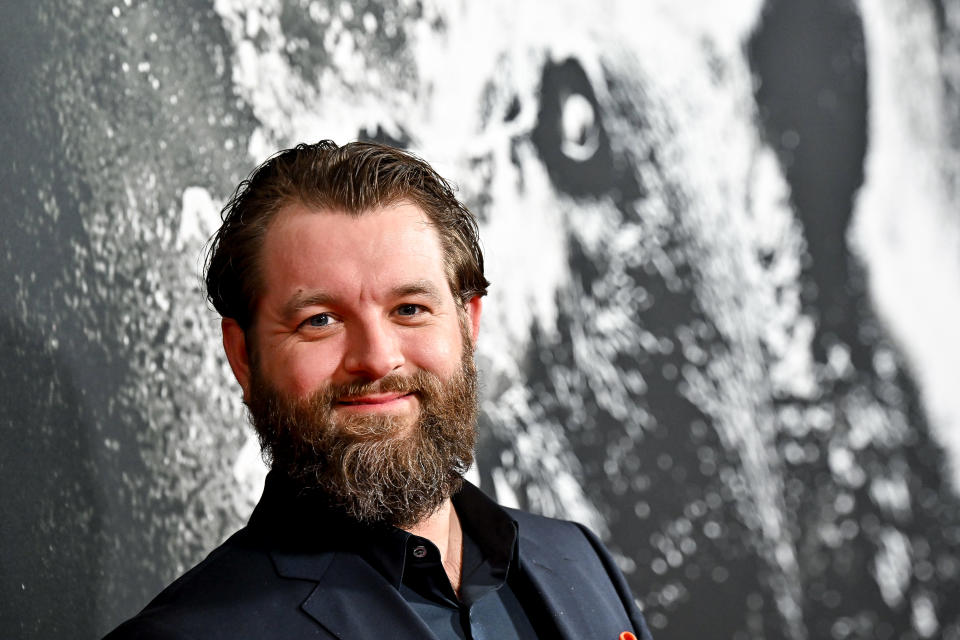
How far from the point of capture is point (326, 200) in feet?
4.11

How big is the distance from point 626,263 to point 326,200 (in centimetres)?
105

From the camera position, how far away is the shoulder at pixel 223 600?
1072 millimetres

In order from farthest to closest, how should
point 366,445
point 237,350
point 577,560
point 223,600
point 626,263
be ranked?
point 626,263 → point 577,560 → point 237,350 → point 366,445 → point 223,600

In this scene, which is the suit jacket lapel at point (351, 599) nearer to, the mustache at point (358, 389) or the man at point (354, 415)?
the man at point (354, 415)

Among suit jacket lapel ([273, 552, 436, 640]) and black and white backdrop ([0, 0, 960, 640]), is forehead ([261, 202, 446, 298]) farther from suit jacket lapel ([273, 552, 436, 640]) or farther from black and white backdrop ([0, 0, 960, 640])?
black and white backdrop ([0, 0, 960, 640])

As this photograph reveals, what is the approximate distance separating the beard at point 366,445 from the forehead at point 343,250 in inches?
4.8

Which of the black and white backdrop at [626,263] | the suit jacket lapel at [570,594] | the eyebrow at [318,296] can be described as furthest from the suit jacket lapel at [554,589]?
the black and white backdrop at [626,263]

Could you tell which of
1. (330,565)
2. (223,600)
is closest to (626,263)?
(330,565)

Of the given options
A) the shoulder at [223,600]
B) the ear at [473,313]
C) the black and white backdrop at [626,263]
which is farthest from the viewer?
the black and white backdrop at [626,263]

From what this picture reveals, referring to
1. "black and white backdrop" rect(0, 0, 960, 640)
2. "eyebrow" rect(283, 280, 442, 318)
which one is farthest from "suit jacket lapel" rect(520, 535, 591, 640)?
"black and white backdrop" rect(0, 0, 960, 640)

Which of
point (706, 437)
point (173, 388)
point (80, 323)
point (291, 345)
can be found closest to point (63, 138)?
point (80, 323)

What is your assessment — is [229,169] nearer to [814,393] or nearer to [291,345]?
[291,345]

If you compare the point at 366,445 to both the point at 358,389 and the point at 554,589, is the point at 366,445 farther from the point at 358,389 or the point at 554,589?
the point at 554,589

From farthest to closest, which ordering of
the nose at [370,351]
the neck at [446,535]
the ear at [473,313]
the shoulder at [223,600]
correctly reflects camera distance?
1. the ear at [473,313]
2. the neck at [446,535]
3. the nose at [370,351]
4. the shoulder at [223,600]
